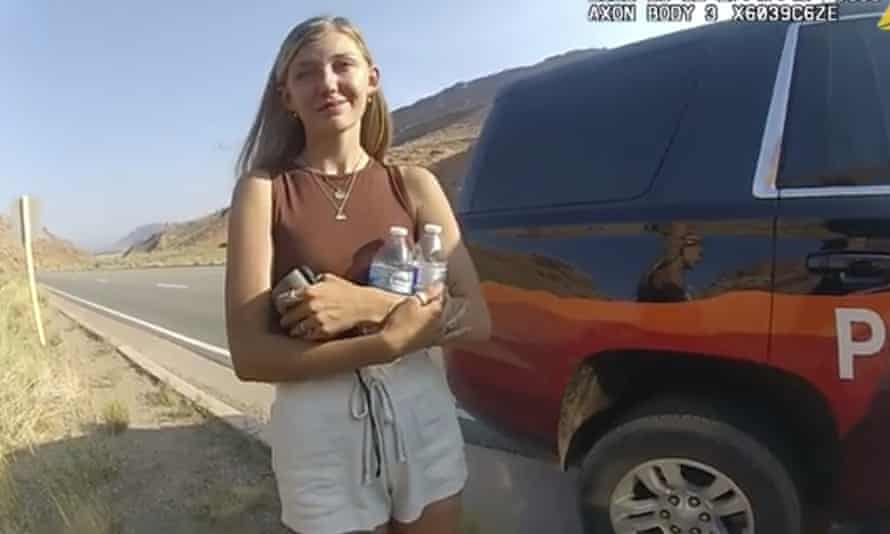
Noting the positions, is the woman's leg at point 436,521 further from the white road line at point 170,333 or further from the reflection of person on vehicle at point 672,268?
the white road line at point 170,333

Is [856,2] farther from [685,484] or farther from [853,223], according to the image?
[685,484]

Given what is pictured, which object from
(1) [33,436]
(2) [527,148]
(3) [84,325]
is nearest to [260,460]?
(1) [33,436]

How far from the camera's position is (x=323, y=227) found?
1562 millimetres

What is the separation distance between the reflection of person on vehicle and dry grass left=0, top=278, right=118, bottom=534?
2.47m

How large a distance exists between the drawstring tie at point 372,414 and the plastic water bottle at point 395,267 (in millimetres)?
209

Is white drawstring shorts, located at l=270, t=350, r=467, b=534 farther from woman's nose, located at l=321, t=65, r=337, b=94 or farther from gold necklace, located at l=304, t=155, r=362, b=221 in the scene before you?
woman's nose, located at l=321, t=65, r=337, b=94

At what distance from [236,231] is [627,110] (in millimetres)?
1668

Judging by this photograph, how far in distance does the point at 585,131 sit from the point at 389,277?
1.46 meters

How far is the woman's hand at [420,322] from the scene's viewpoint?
1521 millimetres

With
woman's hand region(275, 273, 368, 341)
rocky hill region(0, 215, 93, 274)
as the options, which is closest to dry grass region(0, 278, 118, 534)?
woman's hand region(275, 273, 368, 341)

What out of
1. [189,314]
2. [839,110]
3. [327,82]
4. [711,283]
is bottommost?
[189,314]

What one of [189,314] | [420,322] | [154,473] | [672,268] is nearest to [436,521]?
[420,322]

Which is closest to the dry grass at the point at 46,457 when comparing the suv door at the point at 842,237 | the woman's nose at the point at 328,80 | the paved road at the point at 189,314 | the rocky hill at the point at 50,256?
the paved road at the point at 189,314

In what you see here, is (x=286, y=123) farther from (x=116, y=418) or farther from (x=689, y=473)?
(x=116, y=418)
